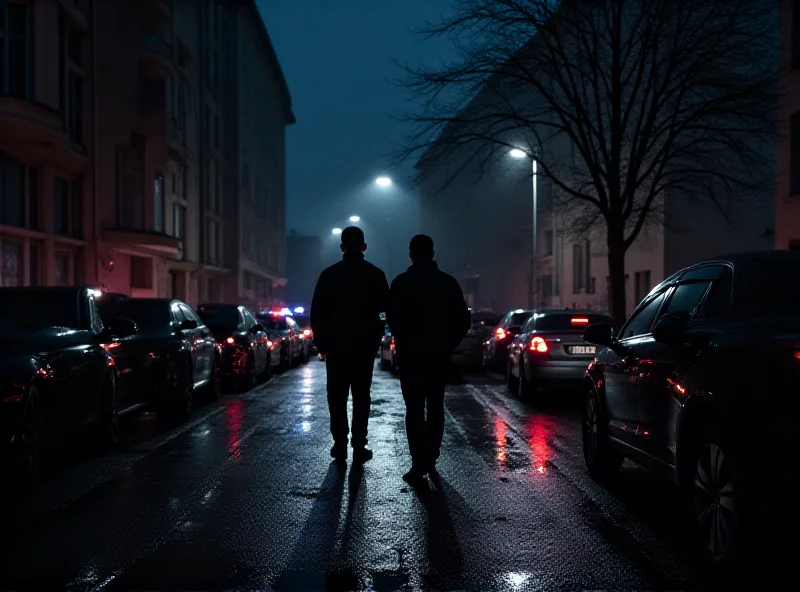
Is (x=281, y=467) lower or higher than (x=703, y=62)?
lower

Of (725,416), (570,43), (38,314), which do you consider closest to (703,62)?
(570,43)

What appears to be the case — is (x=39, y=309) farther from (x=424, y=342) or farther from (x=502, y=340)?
(x=502, y=340)

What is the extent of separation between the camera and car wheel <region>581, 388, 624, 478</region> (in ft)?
25.1

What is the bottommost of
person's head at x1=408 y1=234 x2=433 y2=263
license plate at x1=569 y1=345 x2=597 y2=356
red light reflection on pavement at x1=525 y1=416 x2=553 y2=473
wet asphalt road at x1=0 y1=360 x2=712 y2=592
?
red light reflection on pavement at x1=525 y1=416 x2=553 y2=473

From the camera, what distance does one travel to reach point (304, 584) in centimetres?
478

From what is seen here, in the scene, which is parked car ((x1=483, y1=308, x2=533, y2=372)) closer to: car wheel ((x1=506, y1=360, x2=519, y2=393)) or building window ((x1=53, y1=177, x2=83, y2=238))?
car wheel ((x1=506, y1=360, x2=519, y2=393))

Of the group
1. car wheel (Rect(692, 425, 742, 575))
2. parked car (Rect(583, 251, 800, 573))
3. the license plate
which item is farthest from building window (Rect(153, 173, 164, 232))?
car wheel (Rect(692, 425, 742, 575))

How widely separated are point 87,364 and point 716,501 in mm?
6032

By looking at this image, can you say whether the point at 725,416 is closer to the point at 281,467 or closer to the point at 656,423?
the point at 656,423

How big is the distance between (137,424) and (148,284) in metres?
21.0

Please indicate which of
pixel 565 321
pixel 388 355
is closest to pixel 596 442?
pixel 565 321

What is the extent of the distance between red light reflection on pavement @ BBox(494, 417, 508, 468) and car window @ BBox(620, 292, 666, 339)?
189 cm

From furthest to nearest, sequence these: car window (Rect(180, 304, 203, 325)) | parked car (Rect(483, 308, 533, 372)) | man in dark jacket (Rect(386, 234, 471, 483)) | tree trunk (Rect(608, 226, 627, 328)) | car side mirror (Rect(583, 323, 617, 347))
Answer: tree trunk (Rect(608, 226, 627, 328)) → parked car (Rect(483, 308, 533, 372)) → car window (Rect(180, 304, 203, 325)) → man in dark jacket (Rect(386, 234, 471, 483)) → car side mirror (Rect(583, 323, 617, 347))

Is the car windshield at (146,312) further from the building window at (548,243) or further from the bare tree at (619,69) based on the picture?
the building window at (548,243)
